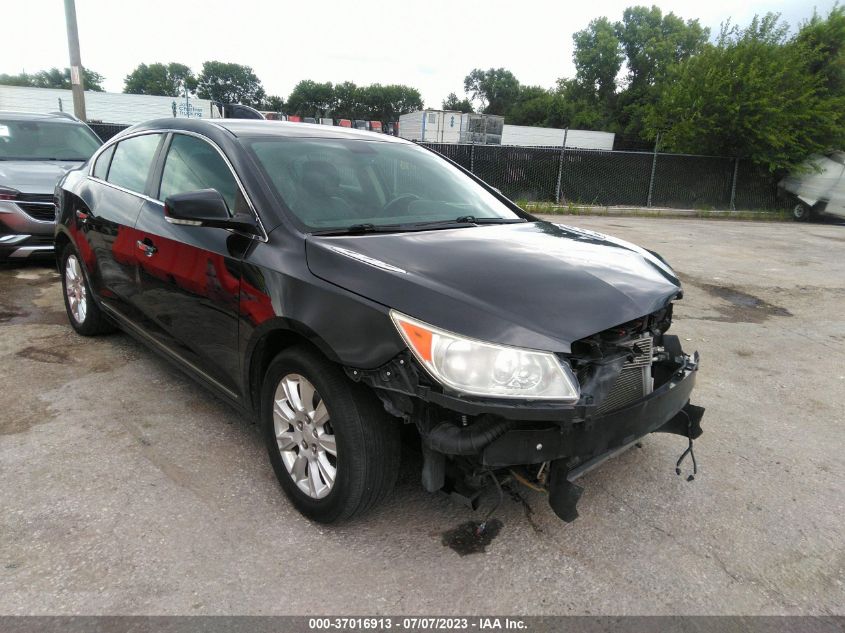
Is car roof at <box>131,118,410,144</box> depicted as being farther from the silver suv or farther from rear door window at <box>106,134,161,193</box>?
the silver suv

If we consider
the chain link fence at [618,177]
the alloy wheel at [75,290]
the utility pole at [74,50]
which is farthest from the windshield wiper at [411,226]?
the chain link fence at [618,177]

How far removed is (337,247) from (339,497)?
3.25 ft

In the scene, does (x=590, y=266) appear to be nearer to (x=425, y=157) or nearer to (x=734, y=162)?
(x=425, y=157)

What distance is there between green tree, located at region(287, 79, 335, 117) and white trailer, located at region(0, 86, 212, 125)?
82852mm

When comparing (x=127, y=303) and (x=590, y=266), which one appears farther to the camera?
(x=127, y=303)

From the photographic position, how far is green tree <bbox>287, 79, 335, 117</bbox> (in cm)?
11644

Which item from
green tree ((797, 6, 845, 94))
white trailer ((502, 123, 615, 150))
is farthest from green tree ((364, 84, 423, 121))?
green tree ((797, 6, 845, 94))

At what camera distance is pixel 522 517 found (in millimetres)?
2689

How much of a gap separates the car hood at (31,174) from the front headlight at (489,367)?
6.14 m

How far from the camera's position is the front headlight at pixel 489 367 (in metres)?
2.06

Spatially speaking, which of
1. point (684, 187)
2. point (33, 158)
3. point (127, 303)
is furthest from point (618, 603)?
point (684, 187)

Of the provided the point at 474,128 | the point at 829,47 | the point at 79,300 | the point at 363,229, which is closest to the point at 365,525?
the point at 363,229

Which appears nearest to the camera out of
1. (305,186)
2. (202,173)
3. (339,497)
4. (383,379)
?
(383,379)

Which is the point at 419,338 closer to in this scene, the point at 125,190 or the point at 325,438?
the point at 325,438
